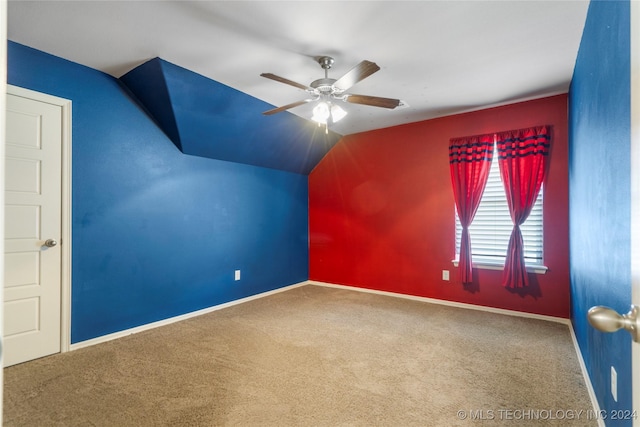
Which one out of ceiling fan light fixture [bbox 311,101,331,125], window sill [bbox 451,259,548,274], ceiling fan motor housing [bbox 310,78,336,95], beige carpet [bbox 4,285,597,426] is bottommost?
beige carpet [bbox 4,285,597,426]

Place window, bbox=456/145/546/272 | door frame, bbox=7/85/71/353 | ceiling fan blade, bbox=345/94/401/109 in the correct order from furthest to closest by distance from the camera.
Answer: window, bbox=456/145/546/272, door frame, bbox=7/85/71/353, ceiling fan blade, bbox=345/94/401/109

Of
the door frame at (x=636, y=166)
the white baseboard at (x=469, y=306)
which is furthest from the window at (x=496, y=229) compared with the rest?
the door frame at (x=636, y=166)

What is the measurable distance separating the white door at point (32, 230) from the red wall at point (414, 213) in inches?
135

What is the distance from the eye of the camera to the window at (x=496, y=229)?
3568mm

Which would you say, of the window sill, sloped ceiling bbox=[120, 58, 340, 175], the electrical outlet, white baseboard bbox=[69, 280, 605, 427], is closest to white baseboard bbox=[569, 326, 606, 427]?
white baseboard bbox=[69, 280, 605, 427]

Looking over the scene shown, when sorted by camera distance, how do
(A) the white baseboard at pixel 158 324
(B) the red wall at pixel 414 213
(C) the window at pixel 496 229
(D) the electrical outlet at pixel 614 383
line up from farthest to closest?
(C) the window at pixel 496 229, (B) the red wall at pixel 414 213, (A) the white baseboard at pixel 158 324, (D) the electrical outlet at pixel 614 383

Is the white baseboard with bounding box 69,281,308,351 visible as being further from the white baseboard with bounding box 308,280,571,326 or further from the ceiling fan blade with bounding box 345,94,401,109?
the ceiling fan blade with bounding box 345,94,401,109

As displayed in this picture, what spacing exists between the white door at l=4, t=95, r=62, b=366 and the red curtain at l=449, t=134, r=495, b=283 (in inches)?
158

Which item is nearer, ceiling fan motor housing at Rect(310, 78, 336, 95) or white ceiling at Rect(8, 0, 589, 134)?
white ceiling at Rect(8, 0, 589, 134)

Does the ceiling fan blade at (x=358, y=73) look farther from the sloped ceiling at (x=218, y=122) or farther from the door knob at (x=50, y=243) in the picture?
the door knob at (x=50, y=243)

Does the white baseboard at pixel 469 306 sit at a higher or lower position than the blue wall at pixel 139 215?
lower

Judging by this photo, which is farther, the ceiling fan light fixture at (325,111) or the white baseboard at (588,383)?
the ceiling fan light fixture at (325,111)

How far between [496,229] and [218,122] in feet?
11.1

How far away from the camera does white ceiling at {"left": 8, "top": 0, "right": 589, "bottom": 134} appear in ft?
6.85
